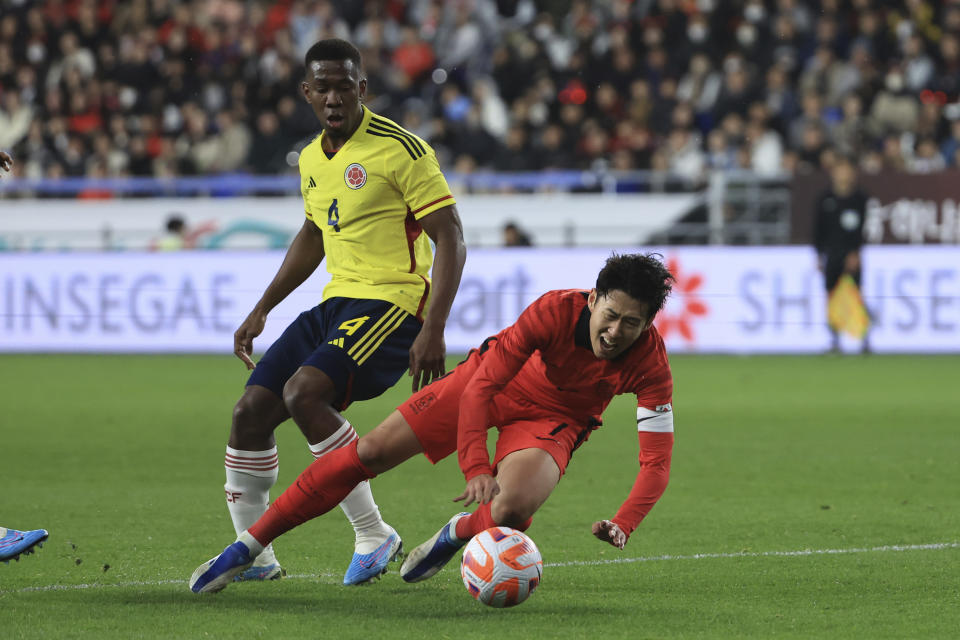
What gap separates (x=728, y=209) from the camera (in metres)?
17.8

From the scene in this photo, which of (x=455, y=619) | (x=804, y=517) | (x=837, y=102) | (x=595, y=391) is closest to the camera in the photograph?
(x=455, y=619)

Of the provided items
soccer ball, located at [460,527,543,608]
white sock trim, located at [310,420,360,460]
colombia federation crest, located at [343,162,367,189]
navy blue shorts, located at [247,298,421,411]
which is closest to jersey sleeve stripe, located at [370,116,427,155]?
colombia federation crest, located at [343,162,367,189]

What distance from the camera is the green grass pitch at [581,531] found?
16.0 feet

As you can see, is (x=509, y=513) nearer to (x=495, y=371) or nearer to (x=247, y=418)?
(x=495, y=371)

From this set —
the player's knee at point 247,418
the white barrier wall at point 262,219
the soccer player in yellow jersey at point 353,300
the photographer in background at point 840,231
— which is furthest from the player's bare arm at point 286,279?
the white barrier wall at point 262,219

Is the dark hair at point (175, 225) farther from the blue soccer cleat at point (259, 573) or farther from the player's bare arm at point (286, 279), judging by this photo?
the blue soccer cleat at point (259, 573)

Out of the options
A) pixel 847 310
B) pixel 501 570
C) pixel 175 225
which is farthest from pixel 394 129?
pixel 175 225

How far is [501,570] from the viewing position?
16.1 ft

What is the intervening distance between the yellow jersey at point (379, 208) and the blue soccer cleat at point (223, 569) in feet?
3.58

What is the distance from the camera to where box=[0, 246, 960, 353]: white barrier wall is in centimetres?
1630

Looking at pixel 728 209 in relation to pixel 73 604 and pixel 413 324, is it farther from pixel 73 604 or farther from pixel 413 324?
pixel 73 604


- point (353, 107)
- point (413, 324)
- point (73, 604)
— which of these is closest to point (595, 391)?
point (413, 324)

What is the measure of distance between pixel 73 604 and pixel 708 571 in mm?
2308

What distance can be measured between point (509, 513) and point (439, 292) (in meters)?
0.84
